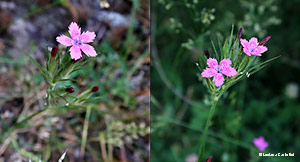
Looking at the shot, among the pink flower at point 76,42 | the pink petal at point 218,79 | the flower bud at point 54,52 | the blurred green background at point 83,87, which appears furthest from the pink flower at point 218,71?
the blurred green background at point 83,87

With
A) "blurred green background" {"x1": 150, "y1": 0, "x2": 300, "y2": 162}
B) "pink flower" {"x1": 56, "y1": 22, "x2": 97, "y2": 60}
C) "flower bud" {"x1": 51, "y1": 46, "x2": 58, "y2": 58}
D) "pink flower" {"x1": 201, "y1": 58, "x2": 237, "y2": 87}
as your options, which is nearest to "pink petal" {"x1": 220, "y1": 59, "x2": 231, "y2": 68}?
"pink flower" {"x1": 201, "y1": 58, "x2": 237, "y2": 87}

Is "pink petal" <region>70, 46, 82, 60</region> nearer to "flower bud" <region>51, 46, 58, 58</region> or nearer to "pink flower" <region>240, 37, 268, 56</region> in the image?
"flower bud" <region>51, 46, 58, 58</region>

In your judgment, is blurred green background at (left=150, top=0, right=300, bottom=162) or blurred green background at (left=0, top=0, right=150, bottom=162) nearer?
blurred green background at (left=0, top=0, right=150, bottom=162)

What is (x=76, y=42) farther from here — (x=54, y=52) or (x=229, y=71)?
(x=229, y=71)

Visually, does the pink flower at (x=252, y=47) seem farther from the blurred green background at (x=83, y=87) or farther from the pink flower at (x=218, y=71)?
the blurred green background at (x=83, y=87)

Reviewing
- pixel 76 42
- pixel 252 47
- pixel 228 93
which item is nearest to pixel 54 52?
pixel 76 42
